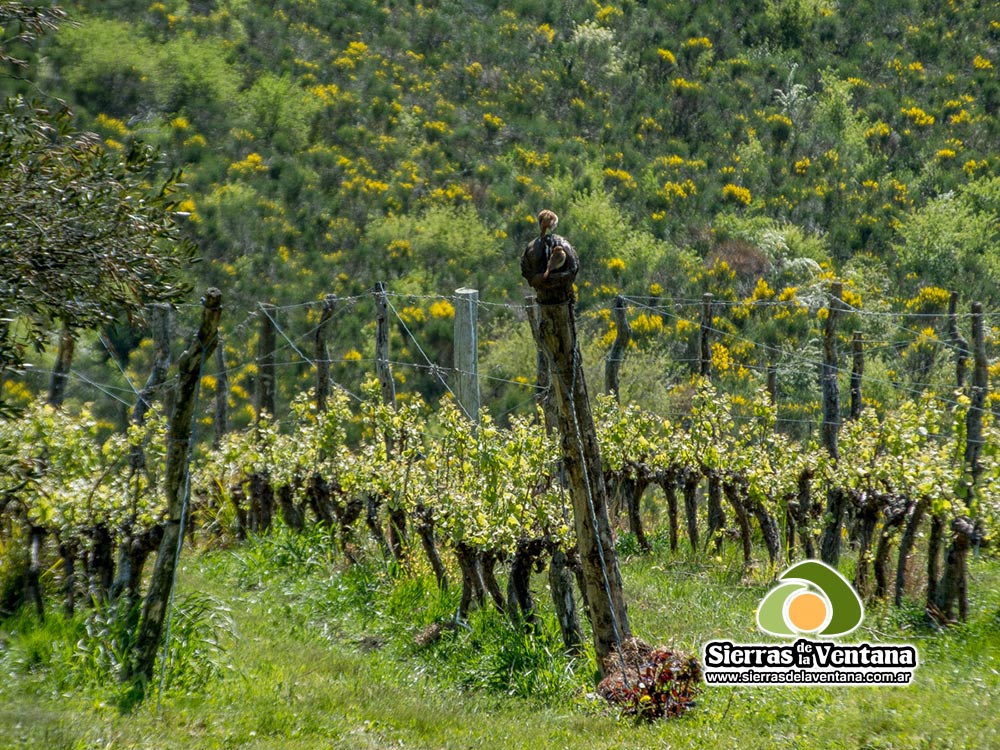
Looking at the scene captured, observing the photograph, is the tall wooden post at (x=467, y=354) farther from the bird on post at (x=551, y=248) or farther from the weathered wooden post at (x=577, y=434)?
the bird on post at (x=551, y=248)

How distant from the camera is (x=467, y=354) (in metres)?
12.6

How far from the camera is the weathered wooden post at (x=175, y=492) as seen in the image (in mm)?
7086

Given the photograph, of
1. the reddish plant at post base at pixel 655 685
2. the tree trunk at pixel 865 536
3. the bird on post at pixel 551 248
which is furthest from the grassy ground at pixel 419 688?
the bird on post at pixel 551 248

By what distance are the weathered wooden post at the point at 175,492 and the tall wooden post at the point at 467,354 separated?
5377mm

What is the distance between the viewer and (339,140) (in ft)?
93.0

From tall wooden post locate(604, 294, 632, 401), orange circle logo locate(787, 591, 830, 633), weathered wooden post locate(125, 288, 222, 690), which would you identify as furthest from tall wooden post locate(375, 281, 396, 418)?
orange circle logo locate(787, 591, 830, 633)

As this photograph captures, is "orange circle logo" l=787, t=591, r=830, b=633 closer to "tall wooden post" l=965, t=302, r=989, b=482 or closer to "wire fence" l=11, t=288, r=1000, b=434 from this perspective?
"tall wooden post" l=965, t=302, r=989, b=482

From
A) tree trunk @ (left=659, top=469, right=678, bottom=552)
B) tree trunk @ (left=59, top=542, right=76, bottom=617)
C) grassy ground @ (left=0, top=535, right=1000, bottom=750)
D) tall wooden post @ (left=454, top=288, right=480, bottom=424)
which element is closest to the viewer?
grassy ground @ (left=0, top=535, right=1000, bottom=750)

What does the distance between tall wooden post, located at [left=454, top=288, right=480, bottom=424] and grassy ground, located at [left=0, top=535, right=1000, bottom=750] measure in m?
2.46

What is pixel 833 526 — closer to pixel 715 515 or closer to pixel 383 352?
pixel 715 515

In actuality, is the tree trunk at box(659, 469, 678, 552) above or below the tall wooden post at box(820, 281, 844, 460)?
below

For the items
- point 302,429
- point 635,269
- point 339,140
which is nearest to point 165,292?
point 302,429

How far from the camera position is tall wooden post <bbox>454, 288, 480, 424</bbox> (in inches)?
489

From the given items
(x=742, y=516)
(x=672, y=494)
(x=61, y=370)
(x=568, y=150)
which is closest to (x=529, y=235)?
(x=568, y=150)
